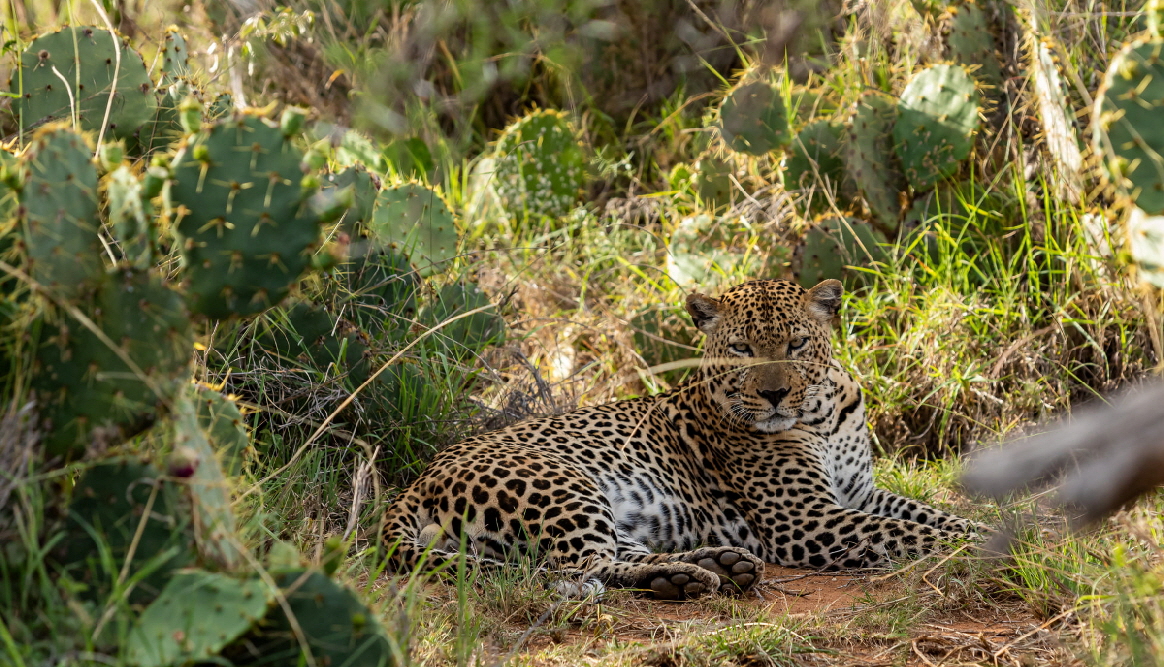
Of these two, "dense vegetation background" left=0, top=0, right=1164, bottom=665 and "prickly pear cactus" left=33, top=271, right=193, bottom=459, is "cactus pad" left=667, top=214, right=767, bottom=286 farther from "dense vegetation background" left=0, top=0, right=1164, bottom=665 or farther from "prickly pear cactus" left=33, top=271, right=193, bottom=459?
"prickly pear cactus" left=33, top=271, right=193, bottom=459

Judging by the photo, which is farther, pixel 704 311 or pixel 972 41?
pixel 972 41

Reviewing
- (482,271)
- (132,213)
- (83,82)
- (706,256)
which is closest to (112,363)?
(132,213)

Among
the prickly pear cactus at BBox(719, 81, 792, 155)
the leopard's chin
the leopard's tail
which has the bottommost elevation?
the leopard's chin

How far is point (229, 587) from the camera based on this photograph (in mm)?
2252

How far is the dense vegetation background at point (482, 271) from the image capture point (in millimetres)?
2436

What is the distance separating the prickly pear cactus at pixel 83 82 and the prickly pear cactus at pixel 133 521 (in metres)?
2.31

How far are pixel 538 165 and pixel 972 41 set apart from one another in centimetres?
279

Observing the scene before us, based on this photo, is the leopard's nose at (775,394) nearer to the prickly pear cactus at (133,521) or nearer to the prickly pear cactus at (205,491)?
the prickly pear cactus at (205,491)

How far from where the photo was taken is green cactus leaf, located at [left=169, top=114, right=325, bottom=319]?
8.21 ft

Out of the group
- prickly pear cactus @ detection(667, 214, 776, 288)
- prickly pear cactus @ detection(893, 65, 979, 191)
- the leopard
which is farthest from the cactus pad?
the leopard

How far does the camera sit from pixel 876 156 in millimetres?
6504

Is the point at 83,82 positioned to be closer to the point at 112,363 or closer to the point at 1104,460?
the point at 112,363

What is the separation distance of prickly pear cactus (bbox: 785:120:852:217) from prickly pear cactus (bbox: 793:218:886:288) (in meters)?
0.27

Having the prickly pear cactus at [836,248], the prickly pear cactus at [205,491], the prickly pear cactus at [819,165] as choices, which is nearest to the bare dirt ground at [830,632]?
the prickly pear cactus at [205,491]
